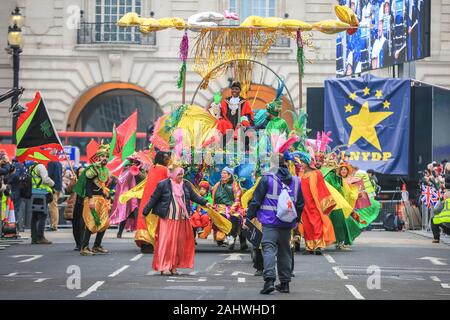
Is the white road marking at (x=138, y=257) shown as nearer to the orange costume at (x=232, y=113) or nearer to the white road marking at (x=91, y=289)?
the orange costume at (x=232, y=113)

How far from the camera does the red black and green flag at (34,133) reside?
83.0 feet

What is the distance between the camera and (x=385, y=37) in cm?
3391

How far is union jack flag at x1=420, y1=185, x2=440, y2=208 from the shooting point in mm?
31609

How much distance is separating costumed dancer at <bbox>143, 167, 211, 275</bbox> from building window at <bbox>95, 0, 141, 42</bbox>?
29.1m

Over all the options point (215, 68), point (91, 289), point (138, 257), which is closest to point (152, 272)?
point (91, 289)

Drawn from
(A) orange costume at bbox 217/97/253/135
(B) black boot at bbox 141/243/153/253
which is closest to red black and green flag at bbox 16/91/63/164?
(A) orange costume at bbox 217/97/253/135

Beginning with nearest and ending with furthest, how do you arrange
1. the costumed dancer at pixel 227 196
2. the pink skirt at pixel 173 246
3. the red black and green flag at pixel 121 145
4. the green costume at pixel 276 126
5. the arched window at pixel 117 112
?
the pink skirt at pixel 173 246 → the costumed dancer at pixel 227 196 → the green costume at pixel 276 126 → the red black and green flag at pixel 121 145 → the arched window at pixel 117 112

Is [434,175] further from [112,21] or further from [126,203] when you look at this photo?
[112,21]

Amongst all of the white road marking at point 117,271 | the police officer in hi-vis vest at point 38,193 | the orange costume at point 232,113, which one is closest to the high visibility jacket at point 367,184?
the orange costume at point 232,113

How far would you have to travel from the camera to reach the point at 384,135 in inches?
1336

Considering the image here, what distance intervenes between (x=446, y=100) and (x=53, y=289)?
18.5 metres

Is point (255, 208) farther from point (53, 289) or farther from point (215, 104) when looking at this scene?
point (215, 104)

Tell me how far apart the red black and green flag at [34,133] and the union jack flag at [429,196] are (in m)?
9.74
